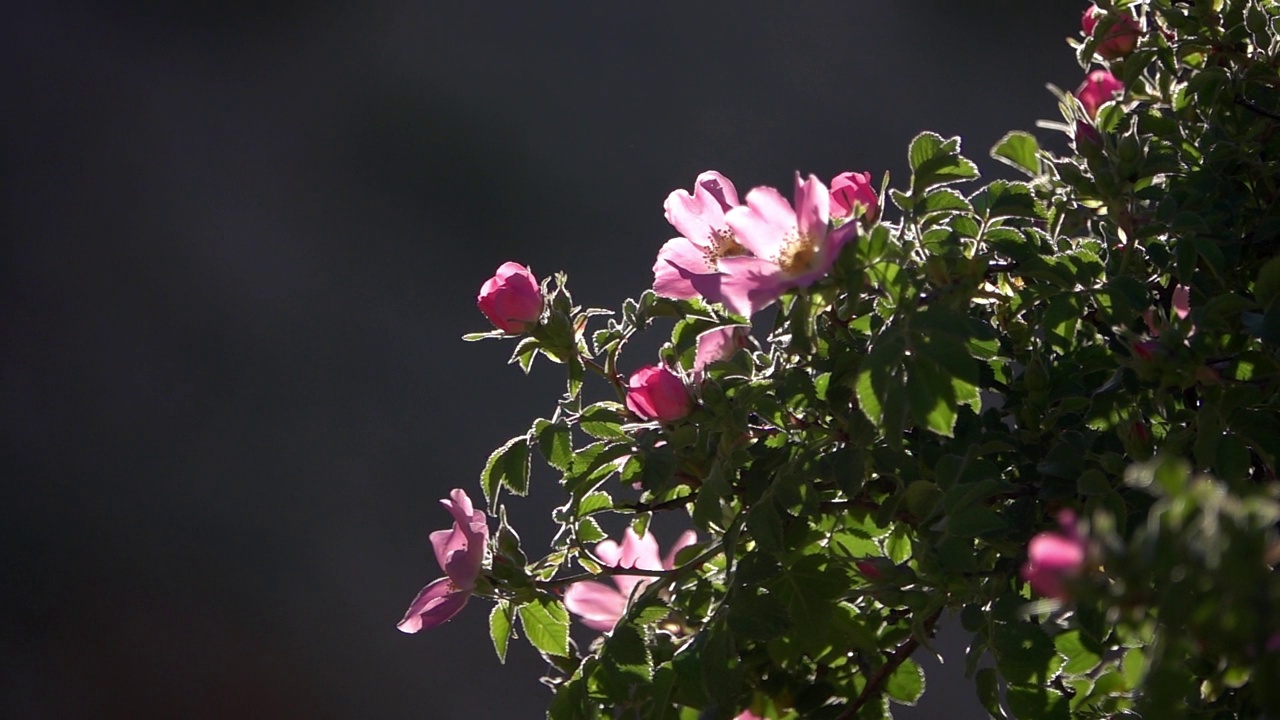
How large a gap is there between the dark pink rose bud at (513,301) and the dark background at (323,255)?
131cm

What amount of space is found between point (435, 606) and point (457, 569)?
0.04 meters

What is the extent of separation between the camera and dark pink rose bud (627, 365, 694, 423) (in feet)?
2.03

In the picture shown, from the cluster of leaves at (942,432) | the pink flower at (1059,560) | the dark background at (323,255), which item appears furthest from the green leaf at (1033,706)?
the dark background at (323,255)

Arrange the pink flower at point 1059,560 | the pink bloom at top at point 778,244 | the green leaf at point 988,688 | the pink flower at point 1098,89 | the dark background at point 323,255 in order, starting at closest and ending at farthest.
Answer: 1. the pink flower at point 1059,560
2. the pink bloom at top at point 778,244
3. the green leaf at point 988,688
4. the pink flower at point 1098,89
5. the dark background at point 323,255

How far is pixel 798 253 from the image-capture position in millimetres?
538

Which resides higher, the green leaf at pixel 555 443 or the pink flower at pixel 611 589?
the green leaf at pixel 555 443

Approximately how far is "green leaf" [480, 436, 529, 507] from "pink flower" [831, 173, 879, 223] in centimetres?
23

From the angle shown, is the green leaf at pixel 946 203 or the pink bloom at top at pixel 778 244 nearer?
the pink bloom at top at pixel 778 244

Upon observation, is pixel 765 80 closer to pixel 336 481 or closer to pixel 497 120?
pixel 497 120

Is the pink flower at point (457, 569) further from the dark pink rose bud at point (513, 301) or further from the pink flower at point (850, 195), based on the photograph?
the pink flower at point (850, 195)

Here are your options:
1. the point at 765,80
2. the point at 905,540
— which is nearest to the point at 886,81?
the point at 765,80

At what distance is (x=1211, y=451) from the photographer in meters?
0.52

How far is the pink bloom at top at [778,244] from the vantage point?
20.3 inches

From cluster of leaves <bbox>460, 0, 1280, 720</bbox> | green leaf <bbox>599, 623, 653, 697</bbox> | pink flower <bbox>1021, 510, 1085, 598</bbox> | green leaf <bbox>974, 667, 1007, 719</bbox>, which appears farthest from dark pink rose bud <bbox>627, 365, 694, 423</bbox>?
pink flower <bbox>1021, 510, 1085, 598</bbox>
